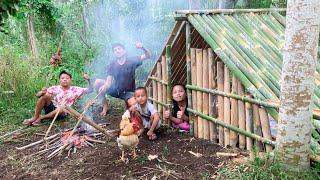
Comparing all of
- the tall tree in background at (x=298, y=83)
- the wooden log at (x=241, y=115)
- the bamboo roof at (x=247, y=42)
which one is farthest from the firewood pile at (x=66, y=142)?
the tall tree in background at (x=298, y=83)

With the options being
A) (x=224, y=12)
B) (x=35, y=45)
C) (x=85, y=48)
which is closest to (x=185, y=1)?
(x=85, y=48)

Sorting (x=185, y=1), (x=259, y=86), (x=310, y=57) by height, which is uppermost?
(x=185, y=1)

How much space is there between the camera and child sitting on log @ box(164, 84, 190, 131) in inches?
229

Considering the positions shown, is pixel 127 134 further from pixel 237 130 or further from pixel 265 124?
pixel 265 124

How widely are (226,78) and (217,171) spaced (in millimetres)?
1181

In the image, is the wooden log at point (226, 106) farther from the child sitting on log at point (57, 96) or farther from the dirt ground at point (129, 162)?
the child sitting on log at point (57, 96)

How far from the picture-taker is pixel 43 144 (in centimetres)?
575

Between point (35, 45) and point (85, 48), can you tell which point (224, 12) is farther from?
point (85, 48)

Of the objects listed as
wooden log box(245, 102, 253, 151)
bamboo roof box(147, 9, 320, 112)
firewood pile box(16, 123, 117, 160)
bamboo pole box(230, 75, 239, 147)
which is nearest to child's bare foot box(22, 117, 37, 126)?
firewood pile box(16, 123, 117, 160)

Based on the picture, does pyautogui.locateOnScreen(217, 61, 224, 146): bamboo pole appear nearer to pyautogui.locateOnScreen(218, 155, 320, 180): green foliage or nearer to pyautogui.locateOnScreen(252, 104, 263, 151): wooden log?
pyautogui.locateOnScreen(252, 104, 263, 151): wooden log

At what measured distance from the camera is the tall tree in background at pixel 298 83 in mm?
3473

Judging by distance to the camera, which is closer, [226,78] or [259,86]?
[259,86]

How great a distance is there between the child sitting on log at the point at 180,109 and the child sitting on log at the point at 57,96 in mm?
1557

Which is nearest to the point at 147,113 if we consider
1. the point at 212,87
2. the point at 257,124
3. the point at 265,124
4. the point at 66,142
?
the point at 212,87
